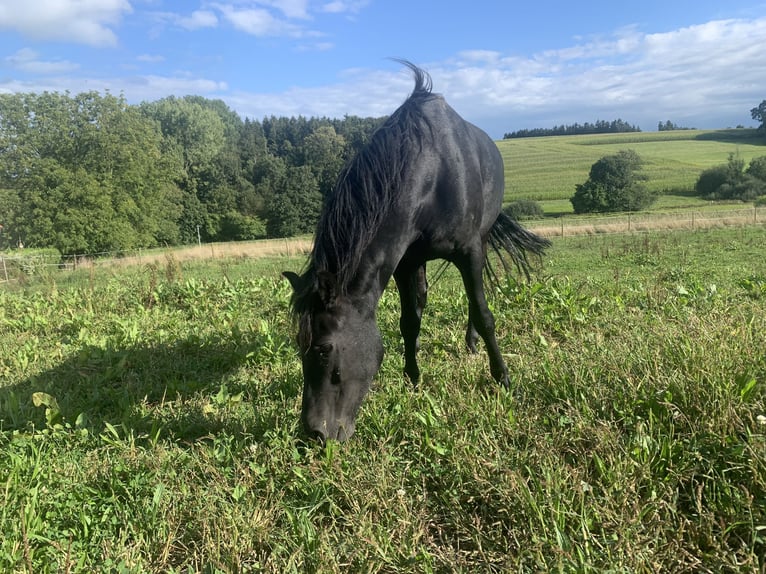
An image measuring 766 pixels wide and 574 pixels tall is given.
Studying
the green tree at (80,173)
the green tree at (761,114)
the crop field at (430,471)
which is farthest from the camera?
the green tree at (761,114)

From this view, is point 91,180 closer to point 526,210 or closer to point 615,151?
point 526,210

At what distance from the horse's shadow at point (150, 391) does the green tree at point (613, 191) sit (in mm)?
44300

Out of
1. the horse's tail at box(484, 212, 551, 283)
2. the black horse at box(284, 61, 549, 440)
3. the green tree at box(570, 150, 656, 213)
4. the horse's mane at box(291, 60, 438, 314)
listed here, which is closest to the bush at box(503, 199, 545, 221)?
the green tree at box(570, 150, 656, 213)

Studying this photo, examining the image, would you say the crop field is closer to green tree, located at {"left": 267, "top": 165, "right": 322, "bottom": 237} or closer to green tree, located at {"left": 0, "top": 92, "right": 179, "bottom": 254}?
green tree, located at {"left": 0, "top": 92, "right": 179, "bottom": 254}

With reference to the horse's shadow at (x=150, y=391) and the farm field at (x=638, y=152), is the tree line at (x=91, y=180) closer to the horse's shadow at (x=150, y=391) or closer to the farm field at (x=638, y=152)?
the horse's shadow at (x=150, y=391)

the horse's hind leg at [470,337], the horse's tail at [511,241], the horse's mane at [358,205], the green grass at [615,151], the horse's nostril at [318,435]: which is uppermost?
the green grass at [615,151]

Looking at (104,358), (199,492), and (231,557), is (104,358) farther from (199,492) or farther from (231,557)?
(231,557)

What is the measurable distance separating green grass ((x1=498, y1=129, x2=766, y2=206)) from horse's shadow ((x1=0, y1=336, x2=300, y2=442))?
141ft

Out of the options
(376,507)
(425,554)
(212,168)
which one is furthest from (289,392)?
(212,168)

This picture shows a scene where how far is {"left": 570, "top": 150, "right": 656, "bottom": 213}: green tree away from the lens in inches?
1658

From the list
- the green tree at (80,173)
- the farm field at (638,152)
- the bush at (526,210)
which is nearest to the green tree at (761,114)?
the farm field at (638,152)

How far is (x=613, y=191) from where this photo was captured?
4262 centimetres

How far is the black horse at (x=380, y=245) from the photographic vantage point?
2465 mm

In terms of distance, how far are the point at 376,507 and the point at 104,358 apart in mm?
3756
